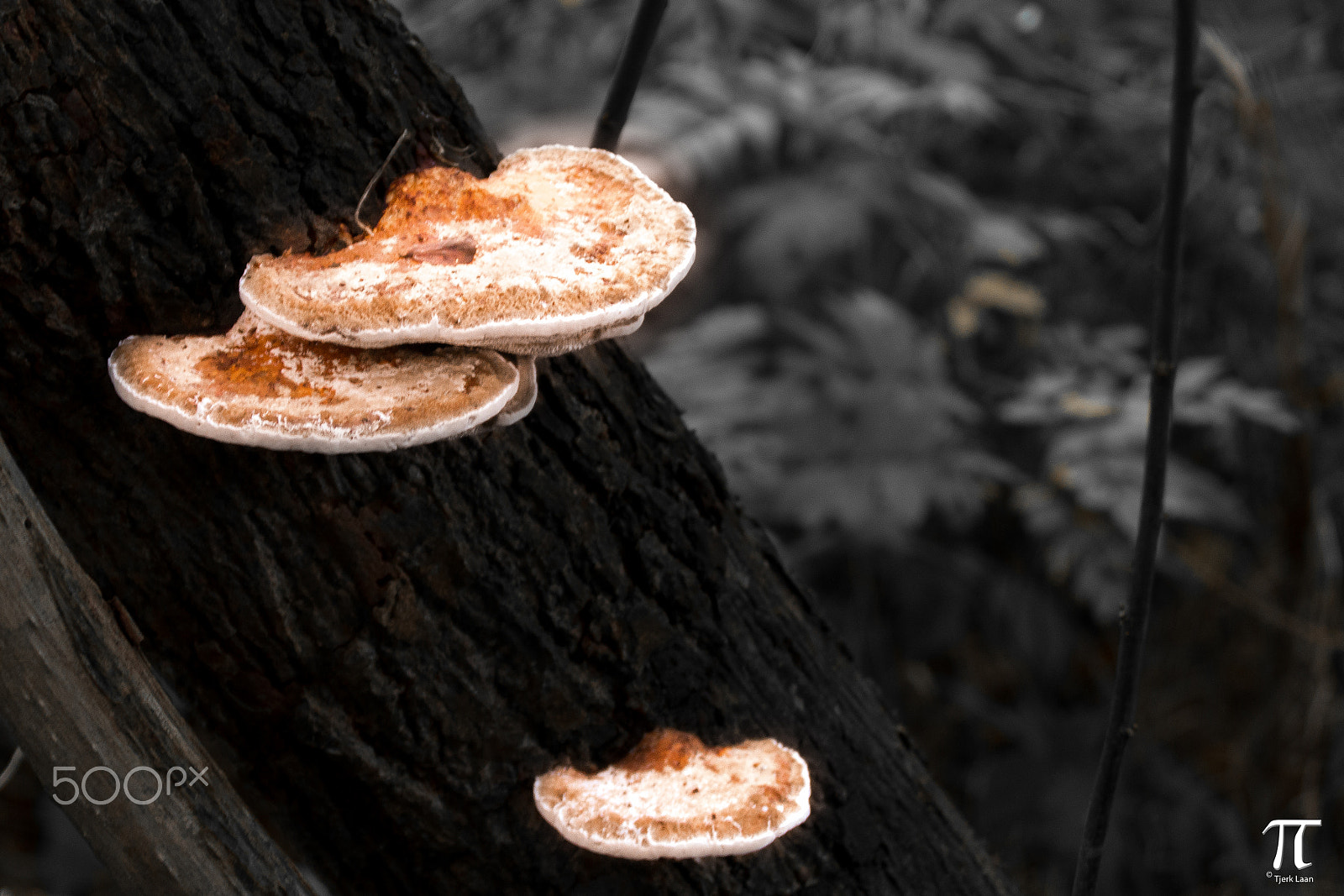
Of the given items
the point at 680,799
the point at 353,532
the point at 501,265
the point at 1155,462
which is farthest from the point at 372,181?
the point at 1155,462

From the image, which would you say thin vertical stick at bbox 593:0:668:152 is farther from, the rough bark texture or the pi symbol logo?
the pi symbol logo

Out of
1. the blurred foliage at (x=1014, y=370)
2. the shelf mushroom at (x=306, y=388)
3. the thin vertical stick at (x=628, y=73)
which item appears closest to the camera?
the shelf mushroom at (x=306, y=388)

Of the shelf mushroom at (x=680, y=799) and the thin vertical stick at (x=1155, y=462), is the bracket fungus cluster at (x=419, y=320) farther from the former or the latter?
the thin vertical stick at (x=1155, y=462)

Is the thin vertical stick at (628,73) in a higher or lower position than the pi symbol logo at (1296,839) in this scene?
higher

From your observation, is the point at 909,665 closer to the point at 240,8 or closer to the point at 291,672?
the point at 291,672

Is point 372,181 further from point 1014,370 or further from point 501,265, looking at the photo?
point 1014,370

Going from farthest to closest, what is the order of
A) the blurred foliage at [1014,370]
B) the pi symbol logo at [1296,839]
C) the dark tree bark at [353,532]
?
the blurred foliage at [1014,370] → the pi symbol logo at [1296,839] → the dark tree bark at [353,532]

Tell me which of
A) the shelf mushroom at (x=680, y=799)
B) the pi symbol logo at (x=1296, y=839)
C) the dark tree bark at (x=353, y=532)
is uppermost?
the dark tree bark at (x=353, y=532)

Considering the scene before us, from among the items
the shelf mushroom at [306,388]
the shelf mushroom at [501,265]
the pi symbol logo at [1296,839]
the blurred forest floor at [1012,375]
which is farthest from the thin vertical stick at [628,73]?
the pi symbol logo at [1296,839]
